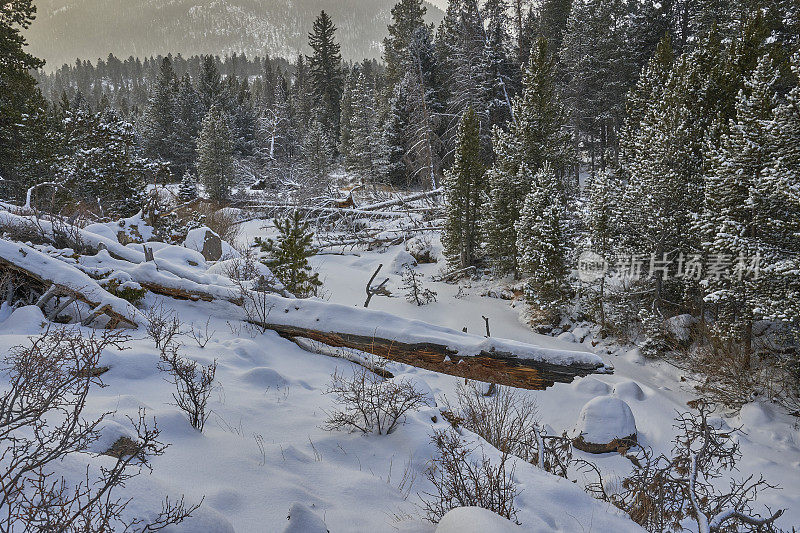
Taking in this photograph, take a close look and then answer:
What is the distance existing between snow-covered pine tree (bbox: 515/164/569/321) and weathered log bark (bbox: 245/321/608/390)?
9.65m

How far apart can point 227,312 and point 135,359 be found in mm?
2433

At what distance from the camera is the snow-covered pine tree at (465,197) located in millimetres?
18250

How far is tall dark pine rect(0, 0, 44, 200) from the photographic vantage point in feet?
51.0

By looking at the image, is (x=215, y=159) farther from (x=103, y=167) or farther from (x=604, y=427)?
(x=604, y=427)

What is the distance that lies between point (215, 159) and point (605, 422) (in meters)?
32.8

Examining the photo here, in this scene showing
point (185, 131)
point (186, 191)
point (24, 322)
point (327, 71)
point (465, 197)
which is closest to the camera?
point (24, 322)

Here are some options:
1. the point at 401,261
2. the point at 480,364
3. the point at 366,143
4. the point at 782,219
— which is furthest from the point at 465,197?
the point at 366,143

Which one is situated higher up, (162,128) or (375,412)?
(162,128)

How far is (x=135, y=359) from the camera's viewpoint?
14.3 ft

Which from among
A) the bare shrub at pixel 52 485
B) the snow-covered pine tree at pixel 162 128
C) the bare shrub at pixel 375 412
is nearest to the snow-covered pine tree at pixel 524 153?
the bare shrub at pixel 375 412

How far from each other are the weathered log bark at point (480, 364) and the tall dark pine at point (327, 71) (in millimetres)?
43945

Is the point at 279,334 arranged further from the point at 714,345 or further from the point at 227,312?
the point at 714,345

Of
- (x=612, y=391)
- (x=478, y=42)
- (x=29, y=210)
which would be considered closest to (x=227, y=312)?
(x=29, y=210)

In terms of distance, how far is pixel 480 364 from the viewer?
16.2 feet
